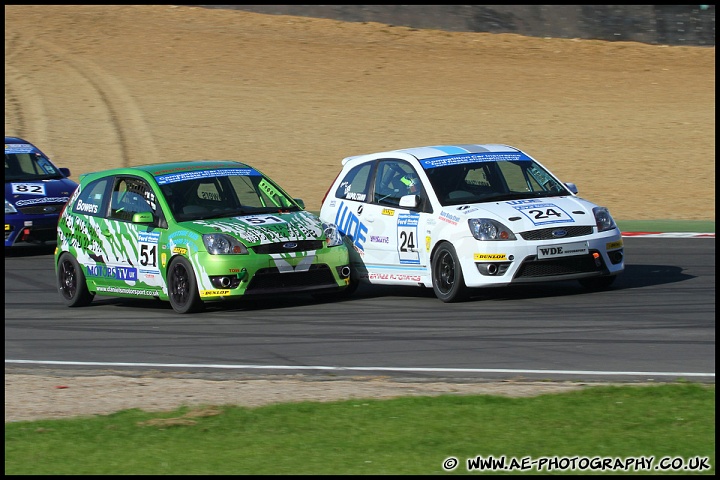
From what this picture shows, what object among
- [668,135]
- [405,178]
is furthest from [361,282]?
[668,135]

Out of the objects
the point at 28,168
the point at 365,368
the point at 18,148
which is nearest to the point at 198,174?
the point at 365,368

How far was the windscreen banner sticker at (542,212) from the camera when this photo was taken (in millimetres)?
12498

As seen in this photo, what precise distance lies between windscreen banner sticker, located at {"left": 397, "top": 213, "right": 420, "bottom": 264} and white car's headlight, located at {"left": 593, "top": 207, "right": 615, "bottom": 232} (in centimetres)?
172

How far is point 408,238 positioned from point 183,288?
225cm

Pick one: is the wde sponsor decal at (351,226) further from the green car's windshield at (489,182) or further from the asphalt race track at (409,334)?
the green car's windshield at (489,182)

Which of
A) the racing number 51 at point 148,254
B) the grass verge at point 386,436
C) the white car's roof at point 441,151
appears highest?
the white car's roof at point 441,151

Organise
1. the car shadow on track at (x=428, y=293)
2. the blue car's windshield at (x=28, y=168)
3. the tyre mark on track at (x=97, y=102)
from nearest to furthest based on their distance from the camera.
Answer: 1. the car shadow on track at (x=428, y=293)
2. the blue car's windshield at (x=28, y=168)
3. the tyre mark on track at (x=97, y=102)

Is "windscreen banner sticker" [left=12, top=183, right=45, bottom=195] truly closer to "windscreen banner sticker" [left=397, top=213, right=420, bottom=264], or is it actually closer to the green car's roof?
the green car's roof

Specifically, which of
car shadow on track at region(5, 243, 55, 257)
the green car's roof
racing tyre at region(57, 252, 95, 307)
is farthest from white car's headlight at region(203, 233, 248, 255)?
car shadow on track at region(5, 243, 55, 257)

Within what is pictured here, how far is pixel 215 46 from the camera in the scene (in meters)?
36.0

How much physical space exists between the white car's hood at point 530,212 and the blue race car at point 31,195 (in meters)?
7.17

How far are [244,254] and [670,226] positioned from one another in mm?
8269

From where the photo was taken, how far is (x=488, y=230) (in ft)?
40.7

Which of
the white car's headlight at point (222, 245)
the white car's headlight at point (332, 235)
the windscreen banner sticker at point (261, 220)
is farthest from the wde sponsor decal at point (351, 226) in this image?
the white car's headlight at point (222, 245)
